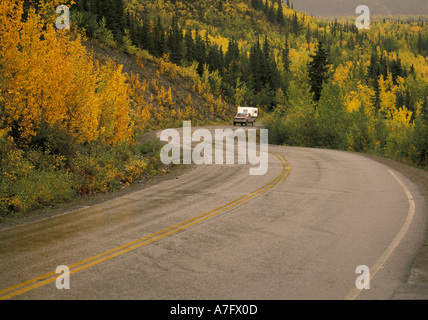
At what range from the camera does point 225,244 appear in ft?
23.4

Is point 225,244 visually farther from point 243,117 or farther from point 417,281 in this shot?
point 243,117

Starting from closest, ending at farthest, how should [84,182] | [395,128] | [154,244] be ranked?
[154,244]
[84,182]
[395,128]

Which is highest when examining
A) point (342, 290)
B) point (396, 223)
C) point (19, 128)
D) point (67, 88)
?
point (67, 88)

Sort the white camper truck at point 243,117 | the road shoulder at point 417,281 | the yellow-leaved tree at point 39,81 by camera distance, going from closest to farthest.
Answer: the road shoulder at point 417,281 < the yellow-leaved tree at point 39,81 < the white camper truck at point 243,117

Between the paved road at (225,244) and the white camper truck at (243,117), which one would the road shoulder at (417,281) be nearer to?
the paved road at (225,244)

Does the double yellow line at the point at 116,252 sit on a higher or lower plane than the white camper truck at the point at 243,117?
higher

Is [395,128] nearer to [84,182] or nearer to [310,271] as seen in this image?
[84,182]

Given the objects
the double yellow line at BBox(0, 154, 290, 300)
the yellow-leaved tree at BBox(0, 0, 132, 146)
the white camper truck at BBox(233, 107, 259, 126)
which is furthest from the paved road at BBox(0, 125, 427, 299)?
the white camper truck at BBox(233, 107, 259, 126)

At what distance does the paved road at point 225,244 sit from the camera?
5227 mm

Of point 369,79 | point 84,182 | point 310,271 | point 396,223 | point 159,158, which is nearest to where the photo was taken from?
point 310,271

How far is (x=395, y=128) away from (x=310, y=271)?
2633 centimetres

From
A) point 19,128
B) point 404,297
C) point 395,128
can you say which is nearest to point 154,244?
point 404,297

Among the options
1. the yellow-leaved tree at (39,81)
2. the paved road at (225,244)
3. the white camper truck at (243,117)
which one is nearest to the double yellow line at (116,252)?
the paved road at (225,244)

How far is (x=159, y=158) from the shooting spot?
835 inches
